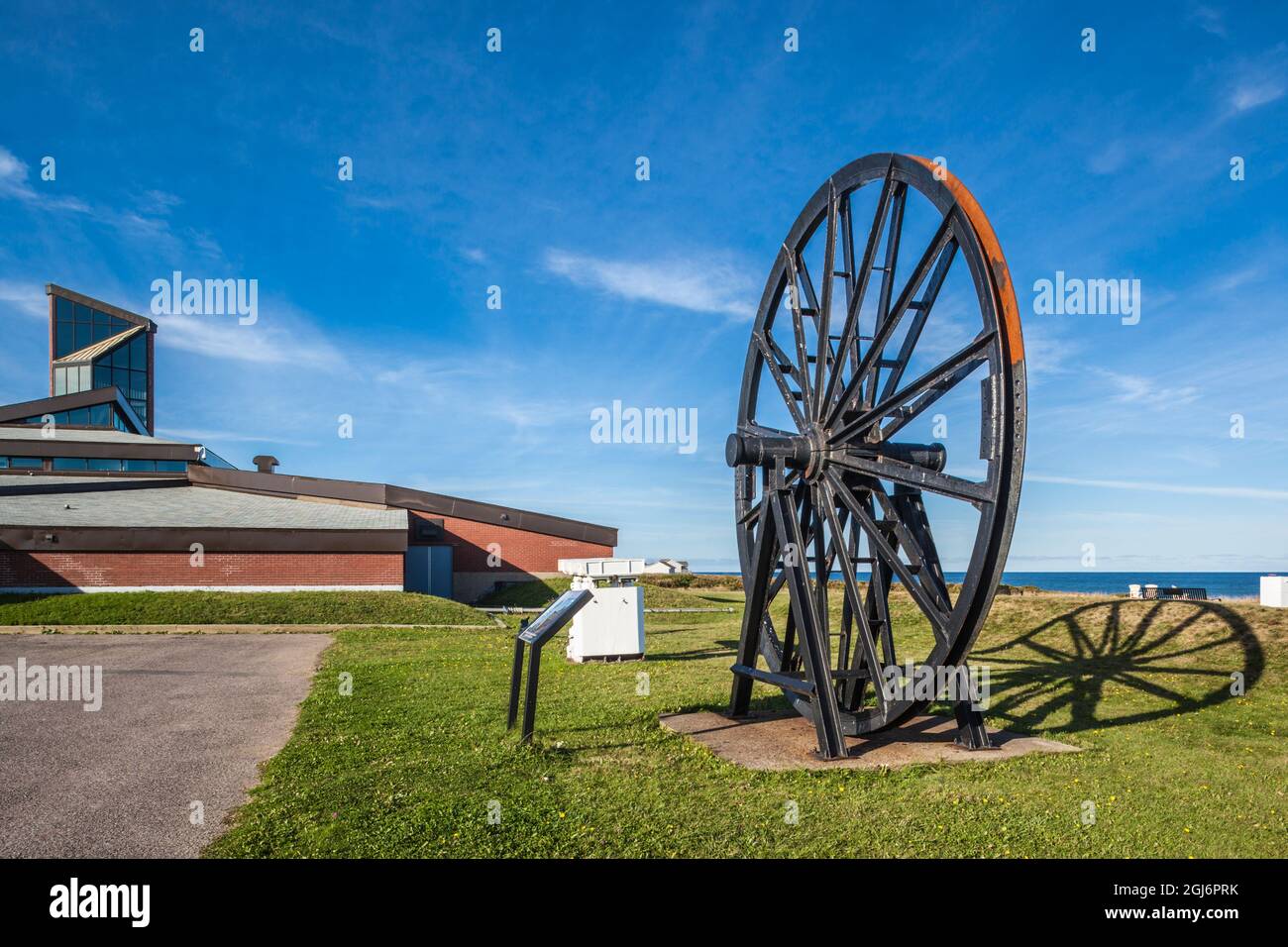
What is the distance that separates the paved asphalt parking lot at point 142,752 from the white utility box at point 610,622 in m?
4.90

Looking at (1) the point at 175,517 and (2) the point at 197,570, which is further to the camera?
(1) the point at 175,517

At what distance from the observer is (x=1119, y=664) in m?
14.6

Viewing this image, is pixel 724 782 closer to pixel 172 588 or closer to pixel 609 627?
pixel 609 627

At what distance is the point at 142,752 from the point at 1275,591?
18956 millimetres

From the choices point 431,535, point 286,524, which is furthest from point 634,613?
point 431,535

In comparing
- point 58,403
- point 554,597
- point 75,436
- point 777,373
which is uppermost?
point 58,403

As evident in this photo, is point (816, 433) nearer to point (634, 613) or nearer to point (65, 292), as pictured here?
point (634, 613)

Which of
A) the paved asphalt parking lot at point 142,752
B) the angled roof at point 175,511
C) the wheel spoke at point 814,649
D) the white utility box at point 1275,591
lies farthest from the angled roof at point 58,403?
the white utility box at point 1275,591

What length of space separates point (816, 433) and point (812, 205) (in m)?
2.83

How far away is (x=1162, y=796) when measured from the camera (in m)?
7.04

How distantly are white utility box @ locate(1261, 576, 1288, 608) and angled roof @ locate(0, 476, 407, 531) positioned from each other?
24532 mm

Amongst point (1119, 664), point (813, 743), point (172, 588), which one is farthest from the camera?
point (172, 588)

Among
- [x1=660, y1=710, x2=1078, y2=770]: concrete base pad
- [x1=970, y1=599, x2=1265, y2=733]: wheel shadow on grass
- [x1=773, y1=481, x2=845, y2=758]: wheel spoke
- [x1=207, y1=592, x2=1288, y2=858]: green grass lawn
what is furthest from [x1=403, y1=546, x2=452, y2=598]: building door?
[x1=773, y1=481, x2=845, y2=758]: wheel spoke

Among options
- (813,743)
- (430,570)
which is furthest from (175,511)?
(813,743)
